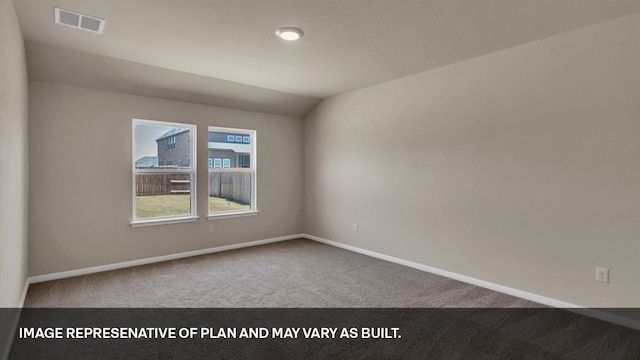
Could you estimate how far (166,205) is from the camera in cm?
461

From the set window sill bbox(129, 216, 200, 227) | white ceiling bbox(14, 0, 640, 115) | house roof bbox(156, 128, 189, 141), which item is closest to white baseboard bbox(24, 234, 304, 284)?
window sill bbox(129, 216, 200, 227)

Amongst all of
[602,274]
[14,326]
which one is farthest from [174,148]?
[602,274]

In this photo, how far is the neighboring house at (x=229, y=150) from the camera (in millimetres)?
5062

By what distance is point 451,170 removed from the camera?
3818 millimetres

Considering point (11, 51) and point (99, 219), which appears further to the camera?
point (99, 219)

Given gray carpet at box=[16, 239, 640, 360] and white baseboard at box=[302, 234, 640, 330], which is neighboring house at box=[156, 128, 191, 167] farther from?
white baseboard at box=[302, 234, 640, 330]

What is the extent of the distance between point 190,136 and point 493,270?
4197 mm

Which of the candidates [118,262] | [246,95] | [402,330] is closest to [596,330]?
[402,330]

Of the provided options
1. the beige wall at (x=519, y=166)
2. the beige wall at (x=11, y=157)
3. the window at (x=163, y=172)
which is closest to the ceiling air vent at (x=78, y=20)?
the beige wall at (x=11, y=157)

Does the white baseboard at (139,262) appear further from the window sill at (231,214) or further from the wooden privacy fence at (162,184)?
the wooden privacy fence at (162,184)

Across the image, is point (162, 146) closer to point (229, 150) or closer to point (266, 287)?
point (229, 150)

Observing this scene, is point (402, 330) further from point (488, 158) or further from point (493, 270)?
point (488, 158)

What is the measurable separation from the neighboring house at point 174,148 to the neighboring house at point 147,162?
55mm

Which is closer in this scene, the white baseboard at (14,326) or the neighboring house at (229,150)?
the white baseboard at (14,326)
